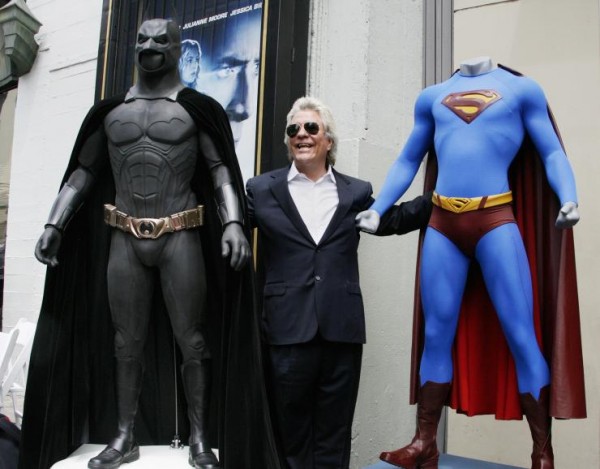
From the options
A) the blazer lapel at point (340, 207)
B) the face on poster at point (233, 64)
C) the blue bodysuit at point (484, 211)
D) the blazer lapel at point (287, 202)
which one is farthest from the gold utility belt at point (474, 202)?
the face on poster at point (233, 64)

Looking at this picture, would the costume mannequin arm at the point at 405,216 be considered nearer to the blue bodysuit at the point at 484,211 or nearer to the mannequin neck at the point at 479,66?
the blue bodysuit at the point at 484,211

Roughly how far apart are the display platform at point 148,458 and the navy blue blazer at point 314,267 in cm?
58

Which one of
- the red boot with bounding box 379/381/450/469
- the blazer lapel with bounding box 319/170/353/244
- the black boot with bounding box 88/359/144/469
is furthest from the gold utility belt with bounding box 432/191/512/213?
the black boot with bounding box 88/359/144/469

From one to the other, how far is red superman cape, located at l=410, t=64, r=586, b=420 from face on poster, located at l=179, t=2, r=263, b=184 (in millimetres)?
1584

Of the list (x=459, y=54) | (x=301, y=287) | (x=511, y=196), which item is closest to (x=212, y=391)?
(x=301, y=287)

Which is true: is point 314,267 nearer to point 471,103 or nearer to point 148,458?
point 471,103

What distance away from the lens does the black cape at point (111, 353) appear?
2.52 m

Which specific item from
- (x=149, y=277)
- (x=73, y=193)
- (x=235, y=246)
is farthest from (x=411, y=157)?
(x=73, y=193)

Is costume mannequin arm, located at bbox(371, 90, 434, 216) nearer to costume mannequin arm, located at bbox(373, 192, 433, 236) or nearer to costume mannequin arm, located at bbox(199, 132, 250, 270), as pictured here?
costume mannequin arm, located at bbox(373, 192, 433, 236)

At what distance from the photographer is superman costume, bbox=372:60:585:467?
7.74ft

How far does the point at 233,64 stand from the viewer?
13.4ft

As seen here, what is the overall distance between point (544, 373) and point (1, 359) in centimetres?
272

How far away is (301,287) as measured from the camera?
2.60 meters

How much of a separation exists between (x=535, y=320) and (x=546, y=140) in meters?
0.67
